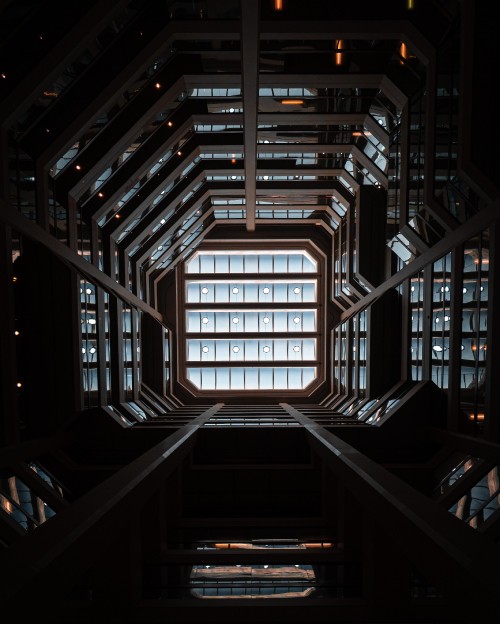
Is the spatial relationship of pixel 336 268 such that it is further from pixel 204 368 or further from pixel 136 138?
pixel 136 138

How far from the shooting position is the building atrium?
4406mm

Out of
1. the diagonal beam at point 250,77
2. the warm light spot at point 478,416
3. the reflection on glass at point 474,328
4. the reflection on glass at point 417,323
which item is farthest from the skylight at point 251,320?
the warm light spot at point 478,416

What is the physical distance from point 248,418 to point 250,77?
955 centimetres

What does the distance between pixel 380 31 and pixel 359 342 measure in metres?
13.1

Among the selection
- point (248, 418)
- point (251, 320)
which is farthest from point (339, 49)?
point (251, 320)

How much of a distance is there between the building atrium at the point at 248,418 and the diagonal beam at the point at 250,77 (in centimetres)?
9

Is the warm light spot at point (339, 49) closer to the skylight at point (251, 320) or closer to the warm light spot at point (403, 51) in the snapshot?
the warm light spot at point (403, 51)

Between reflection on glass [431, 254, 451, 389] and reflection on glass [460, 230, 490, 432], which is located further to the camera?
reflection on glass [431, 254, 451, 389]

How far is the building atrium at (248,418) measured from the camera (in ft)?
14.5

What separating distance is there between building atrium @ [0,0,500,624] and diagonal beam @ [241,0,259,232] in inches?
3.4

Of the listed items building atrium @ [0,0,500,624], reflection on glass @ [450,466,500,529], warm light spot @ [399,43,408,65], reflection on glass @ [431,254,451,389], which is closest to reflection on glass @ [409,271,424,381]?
building atrium @ [0,0,500,624]

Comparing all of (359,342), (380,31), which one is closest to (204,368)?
(359,342)

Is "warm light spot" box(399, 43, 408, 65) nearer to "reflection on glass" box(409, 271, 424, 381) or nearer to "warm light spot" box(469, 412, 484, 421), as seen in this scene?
"reflection on glass" box(409, 271, 424, 381)

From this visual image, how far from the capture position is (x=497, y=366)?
10.4 meters
